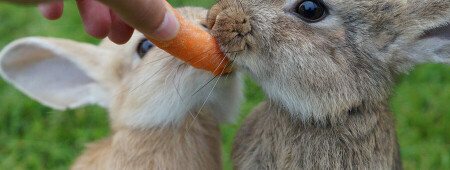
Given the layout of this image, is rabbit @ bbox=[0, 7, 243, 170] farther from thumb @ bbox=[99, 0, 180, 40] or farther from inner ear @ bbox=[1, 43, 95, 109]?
thumb @ bbox=[99, 0, 180, 40]

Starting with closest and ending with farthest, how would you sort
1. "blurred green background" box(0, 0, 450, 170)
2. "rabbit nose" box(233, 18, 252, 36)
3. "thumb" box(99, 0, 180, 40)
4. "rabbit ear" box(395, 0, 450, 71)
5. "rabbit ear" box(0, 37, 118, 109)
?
"thumb" box(99, 0, 180, 40)
"rabbit nose" box(233, 18, 252, 36)
"rabbit ear" box(395, 0, 450, 71)
"rabbit ear" box(0, 37, 118, 109)
"blurred green background" box(0, 0, 450, 170)

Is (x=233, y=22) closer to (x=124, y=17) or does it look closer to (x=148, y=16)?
(x=148, y=16)

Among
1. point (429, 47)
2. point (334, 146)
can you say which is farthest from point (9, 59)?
point (429, 47)

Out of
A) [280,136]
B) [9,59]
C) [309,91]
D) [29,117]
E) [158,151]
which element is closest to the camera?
[309,91]

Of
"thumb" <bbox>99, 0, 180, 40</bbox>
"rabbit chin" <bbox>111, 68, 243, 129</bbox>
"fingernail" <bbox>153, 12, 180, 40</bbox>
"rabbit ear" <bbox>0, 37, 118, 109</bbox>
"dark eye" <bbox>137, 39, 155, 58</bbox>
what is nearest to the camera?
"thumb" <bbox>99, 0, 180, 40</bbox>

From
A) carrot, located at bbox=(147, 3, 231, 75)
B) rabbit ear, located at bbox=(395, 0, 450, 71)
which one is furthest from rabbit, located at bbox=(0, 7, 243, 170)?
rabbit ear, located at bbox=(395, 0, 450, 71)

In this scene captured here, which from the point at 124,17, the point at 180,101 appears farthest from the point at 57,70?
the point at 124,17

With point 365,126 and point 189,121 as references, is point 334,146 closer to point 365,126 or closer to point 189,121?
point 365,126
